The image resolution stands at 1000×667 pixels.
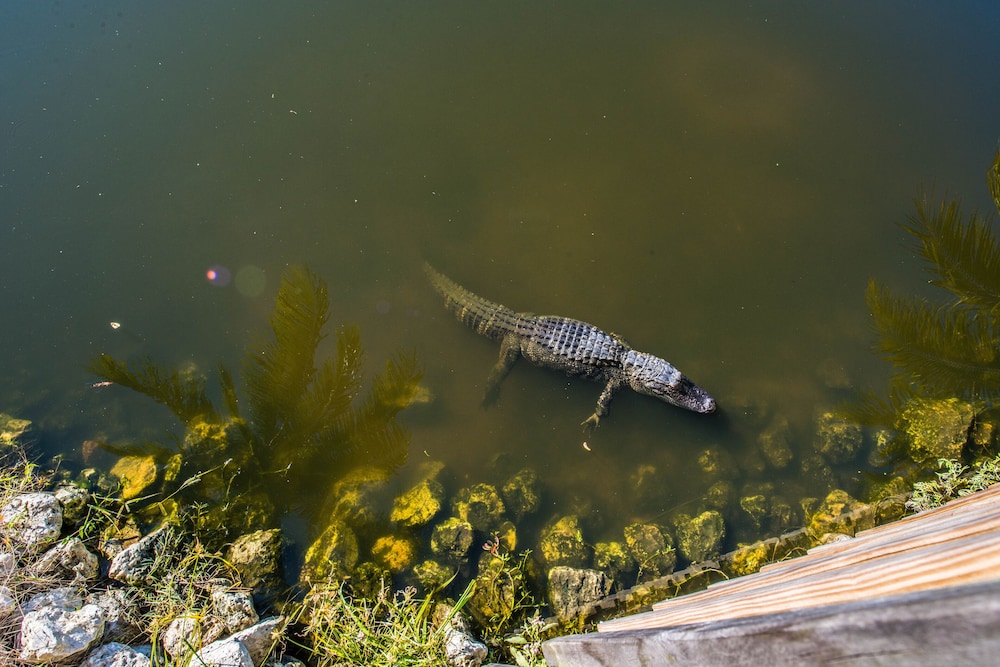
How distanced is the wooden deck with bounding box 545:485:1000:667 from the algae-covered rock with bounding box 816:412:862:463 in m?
3.44

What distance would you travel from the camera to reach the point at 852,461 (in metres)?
4.62

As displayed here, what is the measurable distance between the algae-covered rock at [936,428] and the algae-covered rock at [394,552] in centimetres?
385

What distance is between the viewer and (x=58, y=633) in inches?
111

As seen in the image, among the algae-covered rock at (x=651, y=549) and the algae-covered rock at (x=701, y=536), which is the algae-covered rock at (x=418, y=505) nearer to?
the algae-covered rock at (x=651, y=549)

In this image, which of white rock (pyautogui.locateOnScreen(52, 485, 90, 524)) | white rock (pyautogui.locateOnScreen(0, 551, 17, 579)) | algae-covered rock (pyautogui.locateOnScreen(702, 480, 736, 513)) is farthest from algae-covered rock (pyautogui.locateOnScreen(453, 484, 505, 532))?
white rock (pyautogui.locateOnScreen(0, 551, 17, 579))

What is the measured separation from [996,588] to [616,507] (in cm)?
409

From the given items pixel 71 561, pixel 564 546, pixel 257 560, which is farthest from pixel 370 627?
pixel 71 561

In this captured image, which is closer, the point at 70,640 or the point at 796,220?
the point at 70,640

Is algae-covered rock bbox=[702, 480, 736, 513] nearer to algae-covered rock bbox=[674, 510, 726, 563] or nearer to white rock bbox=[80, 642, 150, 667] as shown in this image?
algae-covered rock bbox=[674, 510, 726, 563]

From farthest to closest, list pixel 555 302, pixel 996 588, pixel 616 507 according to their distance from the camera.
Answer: pixel 555 302, pixel 616 507, pixel 996 588

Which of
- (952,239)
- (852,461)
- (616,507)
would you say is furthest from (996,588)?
(952,239)

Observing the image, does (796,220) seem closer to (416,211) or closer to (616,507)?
(616,507)

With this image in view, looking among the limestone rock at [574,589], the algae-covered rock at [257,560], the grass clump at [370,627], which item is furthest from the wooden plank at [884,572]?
the algae-covered rock at [257,560]

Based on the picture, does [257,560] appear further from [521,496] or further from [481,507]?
[521,496]
